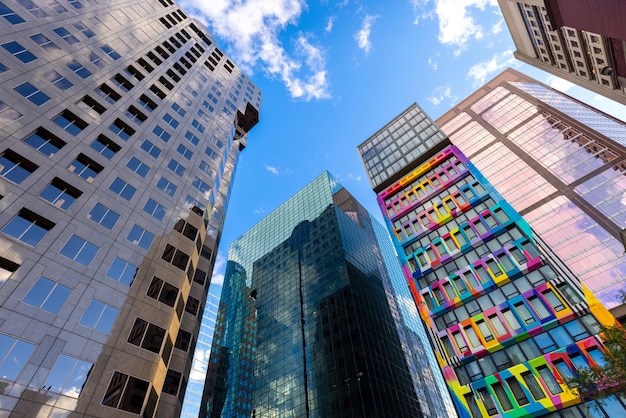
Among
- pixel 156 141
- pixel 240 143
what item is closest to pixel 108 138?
pixel 156 141

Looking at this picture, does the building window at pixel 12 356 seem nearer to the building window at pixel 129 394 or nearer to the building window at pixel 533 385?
the building window at pixel 129 394

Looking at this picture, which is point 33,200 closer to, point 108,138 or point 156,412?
A: point 108,138

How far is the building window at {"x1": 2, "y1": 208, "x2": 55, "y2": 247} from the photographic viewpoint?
2338 cm

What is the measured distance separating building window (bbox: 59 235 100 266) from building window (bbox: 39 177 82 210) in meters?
3.17

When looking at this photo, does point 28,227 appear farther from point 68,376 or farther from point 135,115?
point 135,115

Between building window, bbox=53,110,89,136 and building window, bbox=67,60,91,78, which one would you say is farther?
building window, bbox=67,60,91,78

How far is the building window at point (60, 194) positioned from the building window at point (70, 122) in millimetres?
6578

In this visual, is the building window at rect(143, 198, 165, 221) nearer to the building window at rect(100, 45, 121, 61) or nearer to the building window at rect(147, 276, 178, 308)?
the building window at rect(147, 276, 178, 308)

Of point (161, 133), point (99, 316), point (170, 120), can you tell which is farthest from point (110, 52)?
point (99, 316)

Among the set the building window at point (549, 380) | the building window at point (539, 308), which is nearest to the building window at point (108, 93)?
the building window at point (539, 308)

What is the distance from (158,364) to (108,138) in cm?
2322

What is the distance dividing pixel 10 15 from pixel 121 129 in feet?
48.7

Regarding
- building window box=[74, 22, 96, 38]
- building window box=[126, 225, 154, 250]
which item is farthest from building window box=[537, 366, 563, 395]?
building window box=[74, 22, 96, 38]

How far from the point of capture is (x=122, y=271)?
28.3 m
